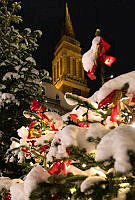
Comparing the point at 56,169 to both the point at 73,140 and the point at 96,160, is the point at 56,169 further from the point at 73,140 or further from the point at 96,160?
the point at 96,160

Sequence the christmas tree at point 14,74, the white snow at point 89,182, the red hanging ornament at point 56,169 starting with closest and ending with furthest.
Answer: the white snow at point 89,182, the red hanging ornament at point 56,169, the christmas tree at point 14,74

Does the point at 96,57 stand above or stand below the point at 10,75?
below

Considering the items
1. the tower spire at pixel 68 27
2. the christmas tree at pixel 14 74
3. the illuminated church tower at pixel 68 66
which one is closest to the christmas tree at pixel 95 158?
the christmas tree at pixel 14 74

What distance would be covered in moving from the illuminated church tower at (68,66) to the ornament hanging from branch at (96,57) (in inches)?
1848

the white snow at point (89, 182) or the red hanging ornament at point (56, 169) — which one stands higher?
the red hanging ornament at point (56, 169)

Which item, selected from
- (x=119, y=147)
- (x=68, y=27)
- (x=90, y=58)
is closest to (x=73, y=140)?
(x=119, y=147)

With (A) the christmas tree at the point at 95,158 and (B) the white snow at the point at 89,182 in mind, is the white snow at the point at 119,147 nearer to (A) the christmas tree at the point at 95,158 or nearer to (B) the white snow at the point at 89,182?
(A) the christmas tree at the point at 95,158

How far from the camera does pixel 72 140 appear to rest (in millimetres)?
1616

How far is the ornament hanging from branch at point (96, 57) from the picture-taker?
7.23 feet

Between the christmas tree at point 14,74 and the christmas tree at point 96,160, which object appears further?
the christmas tree at point 14,74

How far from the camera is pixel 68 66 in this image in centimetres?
5303

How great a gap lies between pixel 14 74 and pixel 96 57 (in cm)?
512

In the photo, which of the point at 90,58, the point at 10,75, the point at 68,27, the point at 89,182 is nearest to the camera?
the point at 89,182

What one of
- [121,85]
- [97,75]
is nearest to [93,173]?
[121,85]
